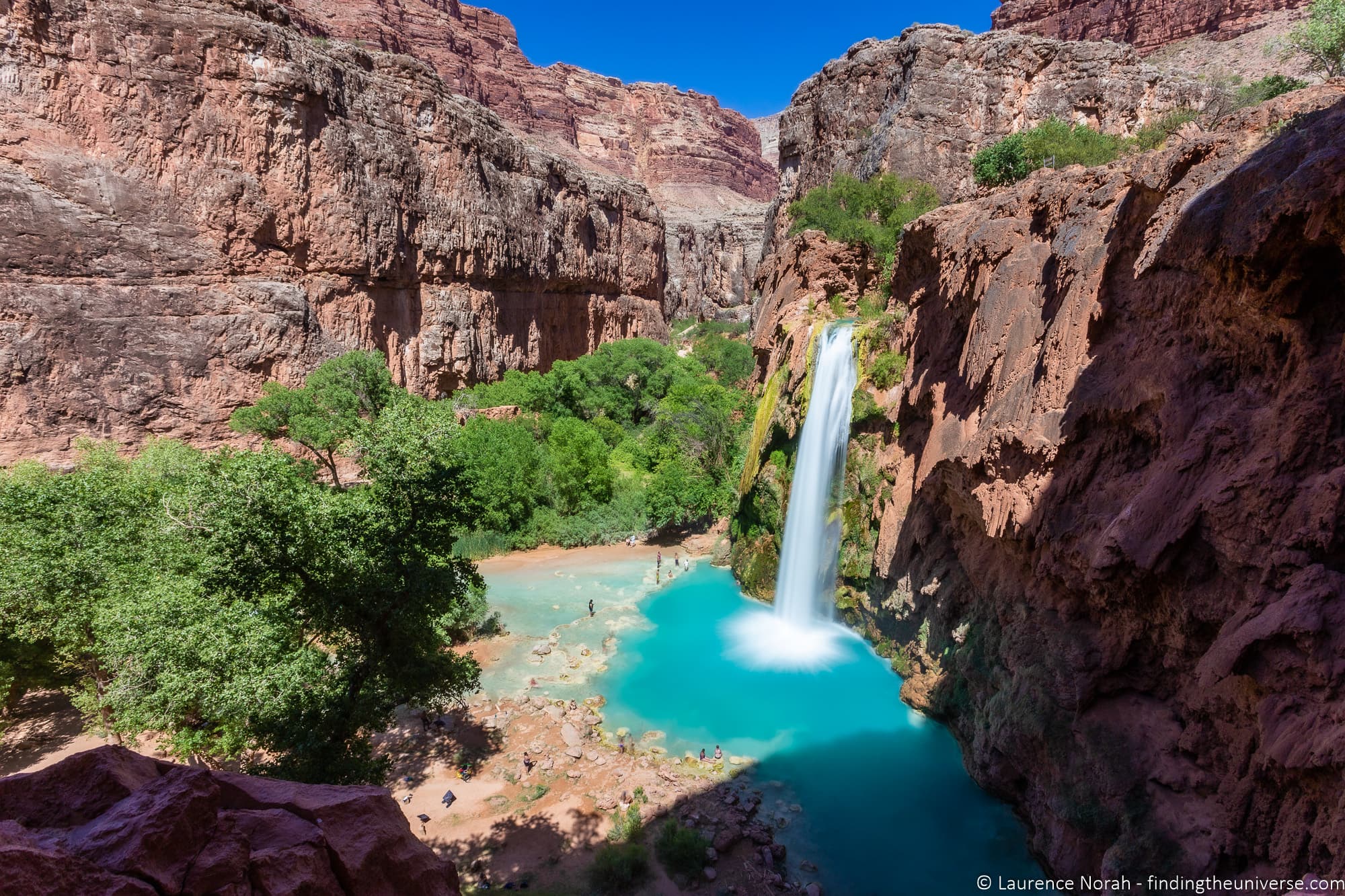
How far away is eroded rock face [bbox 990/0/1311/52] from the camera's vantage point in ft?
147

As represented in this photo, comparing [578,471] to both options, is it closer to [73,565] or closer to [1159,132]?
[73,565]

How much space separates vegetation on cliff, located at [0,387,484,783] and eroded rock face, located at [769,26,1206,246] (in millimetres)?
33010

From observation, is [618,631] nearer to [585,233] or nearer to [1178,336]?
[1178,336]

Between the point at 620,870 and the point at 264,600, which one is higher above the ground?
the point at 264,600

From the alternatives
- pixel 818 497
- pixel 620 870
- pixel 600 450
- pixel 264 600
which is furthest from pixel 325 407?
pixel 620 870

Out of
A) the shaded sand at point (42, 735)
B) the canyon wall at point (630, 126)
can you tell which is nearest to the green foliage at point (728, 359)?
the canyon wall at point (630, 126)

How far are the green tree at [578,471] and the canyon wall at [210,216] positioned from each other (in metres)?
9.21

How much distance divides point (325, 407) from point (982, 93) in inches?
1485

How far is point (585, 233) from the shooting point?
1735 inches

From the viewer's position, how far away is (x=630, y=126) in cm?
10125

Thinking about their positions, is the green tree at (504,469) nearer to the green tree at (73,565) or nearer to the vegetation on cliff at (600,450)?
the vegetation on cliff at (600,450)

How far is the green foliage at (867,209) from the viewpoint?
26.3 metres

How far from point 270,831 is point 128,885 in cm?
95

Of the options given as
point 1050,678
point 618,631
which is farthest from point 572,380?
point 1050,678
